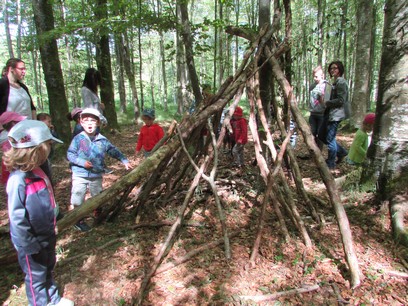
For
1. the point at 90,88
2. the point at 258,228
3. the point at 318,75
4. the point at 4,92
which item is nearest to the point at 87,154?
the point at 4,92

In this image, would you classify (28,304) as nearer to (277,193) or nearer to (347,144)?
(277,193)

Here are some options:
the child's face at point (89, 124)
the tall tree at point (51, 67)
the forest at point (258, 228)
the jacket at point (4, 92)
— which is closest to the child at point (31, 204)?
the forest at point (258, 228)

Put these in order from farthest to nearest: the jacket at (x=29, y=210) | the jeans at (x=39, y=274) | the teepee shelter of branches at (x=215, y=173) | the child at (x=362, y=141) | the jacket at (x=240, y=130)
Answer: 1. the jacket at (x=240, y=130)
2. the child at (x=362, y=141)
3. the teepee shelter of branches at (x=215, y=173)
4. the jeans at (x=39, y=274)
5. the jacket at (x=29, y=210)

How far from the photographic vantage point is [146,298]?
2.31 m

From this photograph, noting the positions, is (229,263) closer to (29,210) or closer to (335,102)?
(29,210)

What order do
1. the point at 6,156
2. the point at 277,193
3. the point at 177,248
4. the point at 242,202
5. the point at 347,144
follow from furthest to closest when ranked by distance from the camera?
the point at 347,144 → the point at 242,202 → the point at 277,193 → the point at 177,248 → the point at 6,156

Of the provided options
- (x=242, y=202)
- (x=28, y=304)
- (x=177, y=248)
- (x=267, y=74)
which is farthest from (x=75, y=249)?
(x=267, y=74)

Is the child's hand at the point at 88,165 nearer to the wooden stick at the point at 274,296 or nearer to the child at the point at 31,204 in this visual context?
the child at the point at 31,204

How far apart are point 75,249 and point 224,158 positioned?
3.81 m

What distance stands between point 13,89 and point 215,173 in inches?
115

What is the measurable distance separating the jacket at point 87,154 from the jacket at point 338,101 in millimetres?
3479

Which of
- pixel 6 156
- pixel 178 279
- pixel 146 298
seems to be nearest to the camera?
pixel 6 156

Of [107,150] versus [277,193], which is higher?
[107,150]

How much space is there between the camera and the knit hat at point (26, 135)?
1.99 metres
